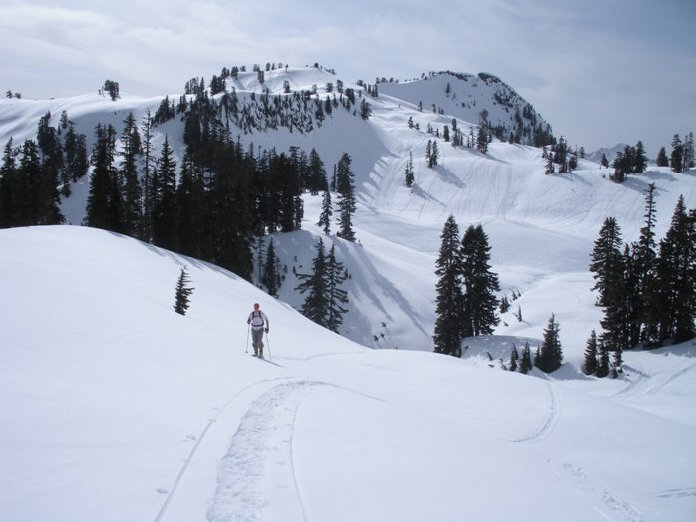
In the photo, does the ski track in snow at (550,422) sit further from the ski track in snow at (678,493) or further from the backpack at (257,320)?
the backpack at (257,320)

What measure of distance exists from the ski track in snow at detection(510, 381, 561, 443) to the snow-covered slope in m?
0.09

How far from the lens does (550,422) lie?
14.6m

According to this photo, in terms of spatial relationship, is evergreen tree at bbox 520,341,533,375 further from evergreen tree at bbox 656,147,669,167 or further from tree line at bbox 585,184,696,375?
evergreen tree at bbox 656,147,669,167

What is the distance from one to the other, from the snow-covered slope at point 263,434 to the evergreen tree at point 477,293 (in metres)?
28.6

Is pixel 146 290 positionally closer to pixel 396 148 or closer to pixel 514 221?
pixel 514 221

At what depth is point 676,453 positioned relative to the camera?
42.0 feet

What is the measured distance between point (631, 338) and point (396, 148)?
495ft

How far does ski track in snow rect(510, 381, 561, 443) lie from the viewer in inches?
519

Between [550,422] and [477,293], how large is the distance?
110ft

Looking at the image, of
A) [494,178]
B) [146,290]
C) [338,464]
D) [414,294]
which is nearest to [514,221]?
[494,178]

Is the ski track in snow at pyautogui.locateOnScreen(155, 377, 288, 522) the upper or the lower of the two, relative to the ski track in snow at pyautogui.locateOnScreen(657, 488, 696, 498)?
upper

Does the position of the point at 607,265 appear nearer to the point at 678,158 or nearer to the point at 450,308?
the point at 450,308

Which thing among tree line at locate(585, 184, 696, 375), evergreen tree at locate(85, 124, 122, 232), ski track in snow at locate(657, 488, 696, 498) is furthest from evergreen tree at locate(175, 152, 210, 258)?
ski track in snow at locate(657, 488, 696, 498)

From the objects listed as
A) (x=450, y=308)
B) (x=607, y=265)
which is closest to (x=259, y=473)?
(x=450, y=308)
